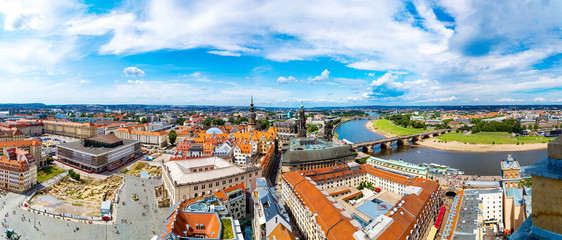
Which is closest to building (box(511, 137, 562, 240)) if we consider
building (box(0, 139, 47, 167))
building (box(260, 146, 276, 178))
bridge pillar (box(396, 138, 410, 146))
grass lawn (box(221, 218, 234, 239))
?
grass lawn (box(221, 218, 234, 239))

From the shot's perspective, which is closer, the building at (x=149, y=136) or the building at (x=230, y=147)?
the building at (x=230, y=147)

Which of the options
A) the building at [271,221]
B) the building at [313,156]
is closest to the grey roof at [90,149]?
the building at [313,156]

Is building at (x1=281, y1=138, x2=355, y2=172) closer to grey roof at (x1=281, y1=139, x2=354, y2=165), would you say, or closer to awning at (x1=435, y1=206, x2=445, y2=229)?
grey roof at (x1=281, y1=139, x2=354, y2=165)

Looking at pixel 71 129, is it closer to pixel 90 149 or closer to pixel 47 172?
pixel 47 172

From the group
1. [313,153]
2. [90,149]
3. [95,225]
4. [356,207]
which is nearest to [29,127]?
[90,149]

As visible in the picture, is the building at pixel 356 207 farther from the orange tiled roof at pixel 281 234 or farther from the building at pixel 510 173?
the building at pixel 510 173

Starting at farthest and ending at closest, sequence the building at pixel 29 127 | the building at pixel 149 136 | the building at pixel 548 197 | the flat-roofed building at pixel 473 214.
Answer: the building at pixel 29 127 < the building at pixel 149 136 < the flat-roofed building at pixel 473 214 < the building at pixel 548 197

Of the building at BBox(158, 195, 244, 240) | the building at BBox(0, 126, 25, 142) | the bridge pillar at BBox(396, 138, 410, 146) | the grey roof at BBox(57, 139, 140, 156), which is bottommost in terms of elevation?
the bridge pillar at BBox(396, 138, 410, 146)
